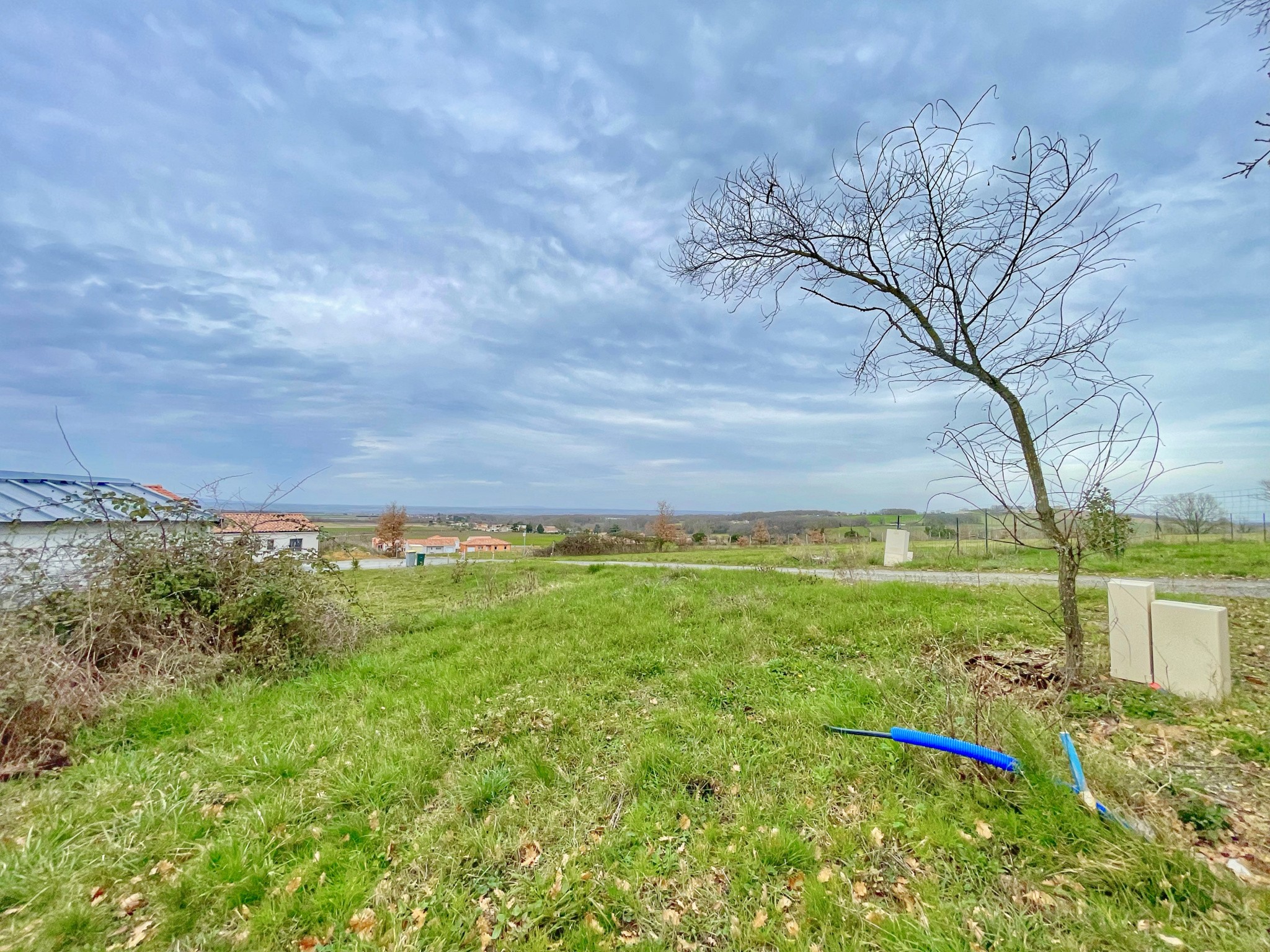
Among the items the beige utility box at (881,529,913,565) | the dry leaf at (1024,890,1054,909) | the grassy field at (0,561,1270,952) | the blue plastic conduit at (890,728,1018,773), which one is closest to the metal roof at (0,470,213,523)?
the grassy field at (0,561,1270,952)

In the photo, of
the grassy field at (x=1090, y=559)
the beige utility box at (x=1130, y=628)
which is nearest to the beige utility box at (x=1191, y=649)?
the beige utility box at (x=1130, y=628)

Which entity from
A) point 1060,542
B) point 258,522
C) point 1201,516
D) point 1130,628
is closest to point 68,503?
point 258,522

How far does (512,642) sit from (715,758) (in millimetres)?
4040

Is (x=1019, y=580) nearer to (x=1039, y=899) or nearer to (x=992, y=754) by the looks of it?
(x=992, y=754)

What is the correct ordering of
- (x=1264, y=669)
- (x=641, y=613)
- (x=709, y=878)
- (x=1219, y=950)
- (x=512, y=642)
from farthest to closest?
(x=641, y=613), (x=512, y=642), (x=1264, y=669), (x=709, y=878), (x=1219, y=950)

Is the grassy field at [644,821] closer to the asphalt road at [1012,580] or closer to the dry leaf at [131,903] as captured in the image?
the dry leaf at [131,903]

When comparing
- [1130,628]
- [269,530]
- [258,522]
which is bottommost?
[1130,628]

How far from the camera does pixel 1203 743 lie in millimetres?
3234

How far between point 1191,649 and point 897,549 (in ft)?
40.6

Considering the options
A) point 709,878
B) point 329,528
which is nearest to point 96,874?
point 709,878

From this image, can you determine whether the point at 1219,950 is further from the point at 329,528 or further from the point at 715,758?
the point at 329,528

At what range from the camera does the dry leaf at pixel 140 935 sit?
7.35 ft

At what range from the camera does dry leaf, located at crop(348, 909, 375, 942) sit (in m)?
2.27

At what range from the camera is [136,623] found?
221 inches
